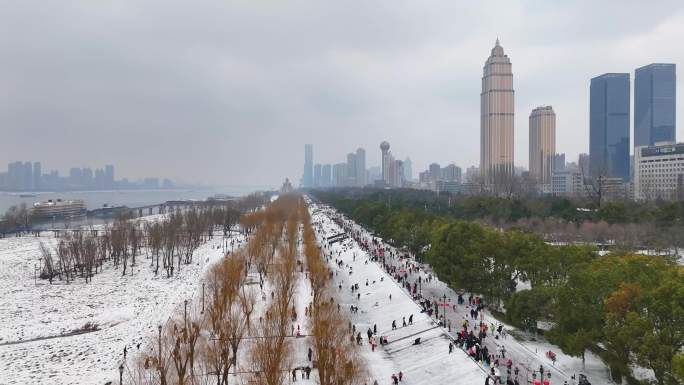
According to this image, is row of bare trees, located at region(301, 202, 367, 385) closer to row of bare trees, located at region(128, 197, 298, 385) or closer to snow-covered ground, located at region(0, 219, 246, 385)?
row of bare trees, located at region(128, 197, 298, 385)

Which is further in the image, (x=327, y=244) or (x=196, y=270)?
(x=327, y=244)

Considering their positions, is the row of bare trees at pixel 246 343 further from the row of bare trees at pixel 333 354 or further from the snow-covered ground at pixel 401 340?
the snow-covered ground at pixel 401 340

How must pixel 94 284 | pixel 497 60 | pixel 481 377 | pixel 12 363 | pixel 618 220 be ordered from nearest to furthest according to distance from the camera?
pixel 481 377 < pixel 12 363 < pixel 94 284 < pixel 618 220 < pixel 497 60

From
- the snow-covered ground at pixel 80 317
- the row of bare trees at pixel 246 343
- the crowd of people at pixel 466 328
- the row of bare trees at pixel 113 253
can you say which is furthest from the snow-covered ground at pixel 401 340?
the row of bare trees at pixel 113 253

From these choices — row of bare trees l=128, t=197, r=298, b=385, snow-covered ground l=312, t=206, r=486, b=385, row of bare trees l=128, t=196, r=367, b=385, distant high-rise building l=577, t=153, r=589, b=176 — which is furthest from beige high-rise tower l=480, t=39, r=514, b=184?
row of bare trees l=128, t=196, r=367, b=385

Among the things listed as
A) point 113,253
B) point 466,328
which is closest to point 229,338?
point 466,328

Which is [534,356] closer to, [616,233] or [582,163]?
[616,233]

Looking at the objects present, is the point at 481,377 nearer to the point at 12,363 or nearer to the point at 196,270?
the point at 12,363

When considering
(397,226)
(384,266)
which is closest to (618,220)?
(397,226)
